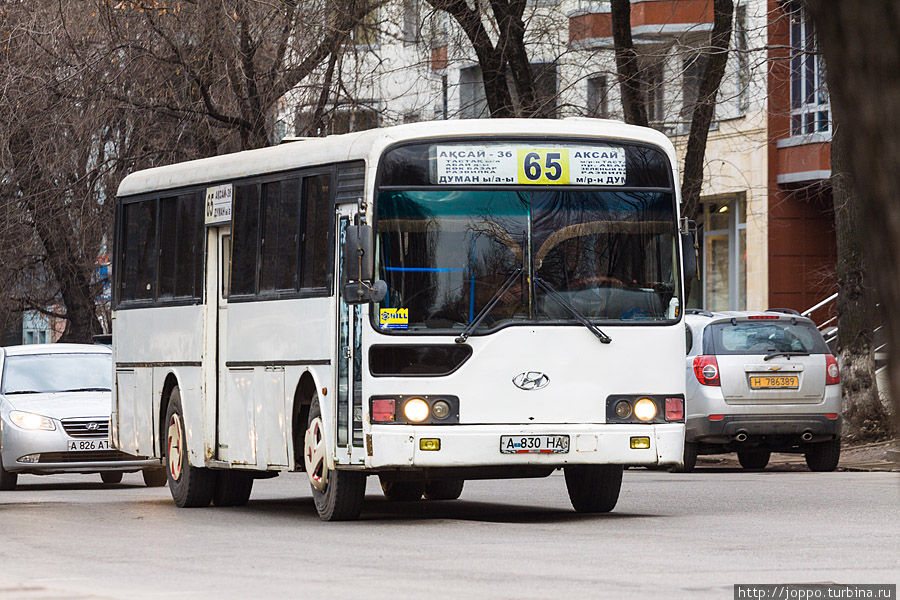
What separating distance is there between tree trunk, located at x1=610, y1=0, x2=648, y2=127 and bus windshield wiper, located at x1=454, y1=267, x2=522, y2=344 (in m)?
12.1

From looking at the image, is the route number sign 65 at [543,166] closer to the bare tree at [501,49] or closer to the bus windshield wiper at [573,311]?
the bus windshield wiper at [573,311]

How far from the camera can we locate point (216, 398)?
1658 cm

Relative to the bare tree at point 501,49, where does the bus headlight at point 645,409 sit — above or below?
below

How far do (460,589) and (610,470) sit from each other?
19.0ft

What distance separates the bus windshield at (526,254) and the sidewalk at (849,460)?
810 cm

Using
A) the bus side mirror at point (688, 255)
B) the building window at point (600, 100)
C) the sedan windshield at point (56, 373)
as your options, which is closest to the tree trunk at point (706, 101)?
the building window at point (600, 100)

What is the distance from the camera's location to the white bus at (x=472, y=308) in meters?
14.0

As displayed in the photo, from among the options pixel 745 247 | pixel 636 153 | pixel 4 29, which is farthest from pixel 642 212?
pixel 745 247

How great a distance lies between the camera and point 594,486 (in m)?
15.3

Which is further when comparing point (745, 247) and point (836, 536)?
point (745, 247)

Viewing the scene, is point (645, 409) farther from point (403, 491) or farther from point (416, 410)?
point (403, 491)

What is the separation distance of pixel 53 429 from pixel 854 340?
10.3m

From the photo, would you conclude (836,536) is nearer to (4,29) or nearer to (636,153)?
(636,153)

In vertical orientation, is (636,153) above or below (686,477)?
above
